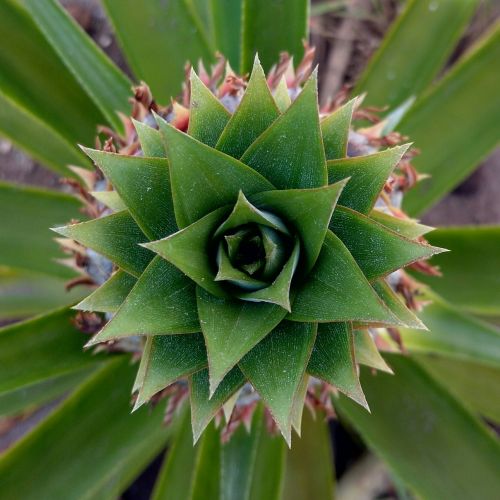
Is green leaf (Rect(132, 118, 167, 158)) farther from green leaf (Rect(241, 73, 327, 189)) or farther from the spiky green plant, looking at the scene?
green leaf (Rect(241, 73, 327, 189))

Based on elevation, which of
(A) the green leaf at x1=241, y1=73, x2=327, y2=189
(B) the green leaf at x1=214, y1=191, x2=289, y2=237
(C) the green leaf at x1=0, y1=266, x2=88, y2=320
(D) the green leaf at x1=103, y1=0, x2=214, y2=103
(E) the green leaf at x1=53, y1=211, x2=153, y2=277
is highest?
(D) the green leaf at x1=103, y1=0, x2=214, y2=103

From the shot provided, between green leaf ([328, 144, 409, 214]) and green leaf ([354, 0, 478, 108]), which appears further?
green leaf ([354, 0, 478, 108])

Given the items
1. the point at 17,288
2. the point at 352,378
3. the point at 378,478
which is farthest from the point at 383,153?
the point at 378,478

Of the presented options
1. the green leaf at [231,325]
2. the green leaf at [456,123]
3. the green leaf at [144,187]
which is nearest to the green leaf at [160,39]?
the green leaf at [456,123]

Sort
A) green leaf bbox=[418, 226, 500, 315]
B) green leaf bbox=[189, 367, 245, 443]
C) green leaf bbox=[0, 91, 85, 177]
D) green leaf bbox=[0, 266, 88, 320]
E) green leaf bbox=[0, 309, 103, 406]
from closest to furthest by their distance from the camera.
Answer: green leaf bbox=[189, 367, 245, 443]
green leaf bbox=[0, 309, 103, 406]
green leaf bbox=[418, 226, 500, 315]
green leaf bbox=[0, 91, 85, 177]
green leaf bbox=[0, 266, 88, 320]

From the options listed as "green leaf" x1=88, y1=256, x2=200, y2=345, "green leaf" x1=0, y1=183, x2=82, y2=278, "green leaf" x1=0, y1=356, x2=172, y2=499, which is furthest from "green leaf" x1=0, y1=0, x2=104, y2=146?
"green leaf" x1=88, y1=256, x2=200, y2=345

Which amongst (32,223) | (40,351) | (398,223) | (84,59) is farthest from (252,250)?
(32,223)

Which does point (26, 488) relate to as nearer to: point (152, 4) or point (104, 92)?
point (104, 92)
